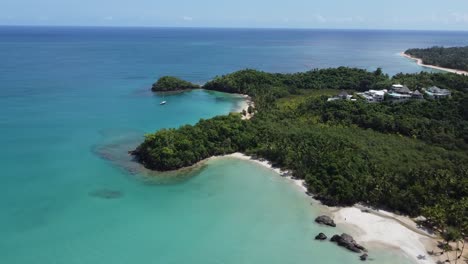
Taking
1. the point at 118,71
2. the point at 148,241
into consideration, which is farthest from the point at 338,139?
the point at 118,71

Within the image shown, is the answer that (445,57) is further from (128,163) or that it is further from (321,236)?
(128,163)

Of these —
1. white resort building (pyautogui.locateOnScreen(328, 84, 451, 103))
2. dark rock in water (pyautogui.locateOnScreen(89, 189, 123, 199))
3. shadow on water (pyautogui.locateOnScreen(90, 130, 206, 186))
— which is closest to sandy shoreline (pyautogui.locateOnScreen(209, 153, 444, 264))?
shadow on water (pyautogui.locateOnScreen(90, 130, 206, 186))

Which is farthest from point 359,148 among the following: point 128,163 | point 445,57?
point 445,57

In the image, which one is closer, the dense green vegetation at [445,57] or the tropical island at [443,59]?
the tropical island at [443,59]

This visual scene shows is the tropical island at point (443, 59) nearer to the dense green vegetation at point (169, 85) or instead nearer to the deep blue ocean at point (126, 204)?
the dense green vegetation at point (169, 85)

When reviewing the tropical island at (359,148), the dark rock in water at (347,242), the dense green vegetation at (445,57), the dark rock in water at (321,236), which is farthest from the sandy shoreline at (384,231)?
the dense green vegetation at (445,57)

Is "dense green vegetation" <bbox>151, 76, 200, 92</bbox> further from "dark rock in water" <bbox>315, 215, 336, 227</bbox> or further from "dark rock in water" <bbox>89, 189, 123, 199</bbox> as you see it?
"dark rock in water" <bbox>315, 215, 336, 227</bbox>

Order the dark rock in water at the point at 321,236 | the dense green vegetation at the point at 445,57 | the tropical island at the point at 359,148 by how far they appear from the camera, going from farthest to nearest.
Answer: the dense green vegetation at the point at 445,57, the tropical island at the point at 359,148, the dark rock in water at the point at 321,236
